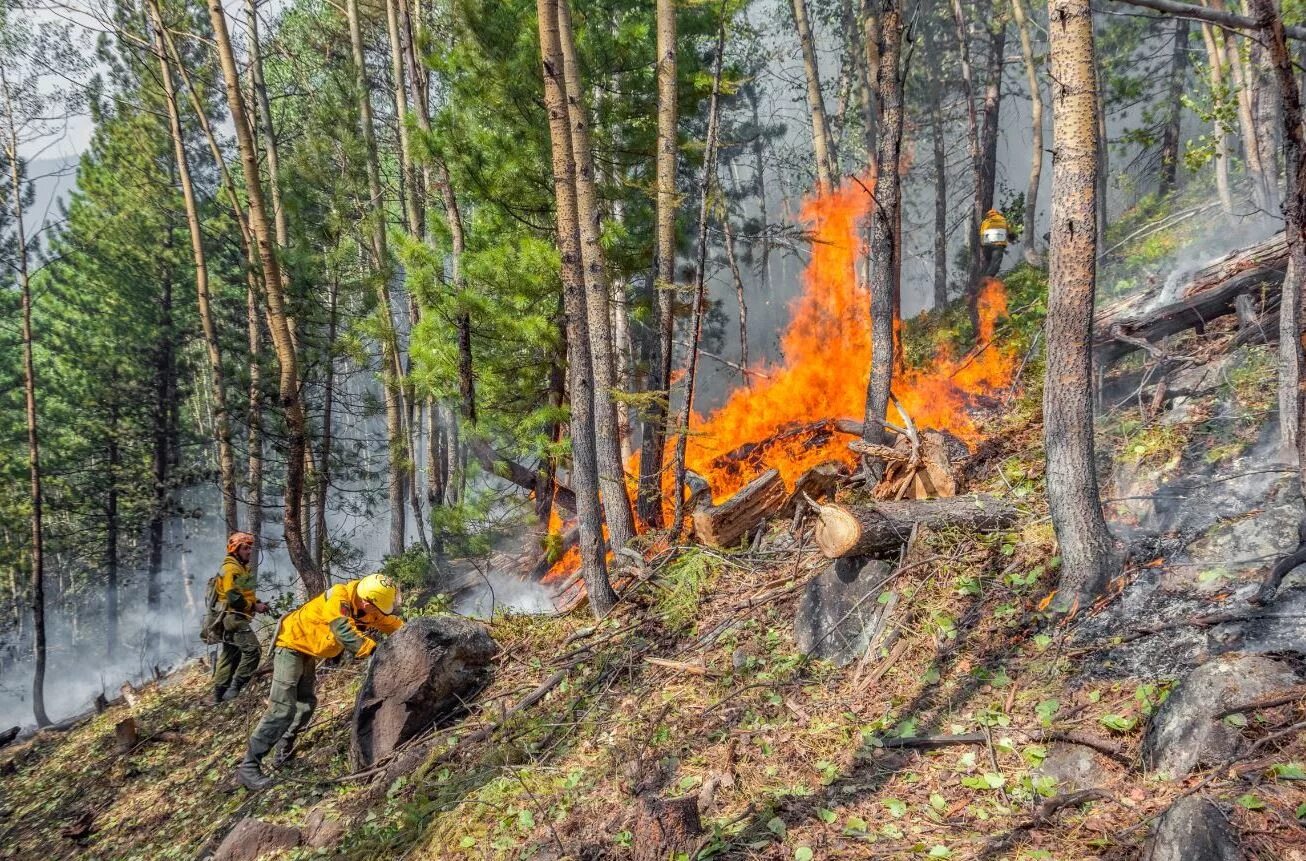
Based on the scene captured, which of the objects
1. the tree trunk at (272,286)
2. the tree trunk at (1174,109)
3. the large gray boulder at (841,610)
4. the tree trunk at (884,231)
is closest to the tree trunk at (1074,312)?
the large gray boulder at (841,610)

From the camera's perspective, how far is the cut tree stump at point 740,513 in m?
7.10

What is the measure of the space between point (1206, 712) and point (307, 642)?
6723 mm

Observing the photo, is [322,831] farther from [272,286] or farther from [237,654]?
[272,286]

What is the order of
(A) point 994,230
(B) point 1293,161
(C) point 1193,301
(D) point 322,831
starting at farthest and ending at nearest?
(A) point 994,230
(C) point 1193,301
(D) point 322,831
(B) point 1293,161

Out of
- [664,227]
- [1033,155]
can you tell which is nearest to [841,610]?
[664,227]

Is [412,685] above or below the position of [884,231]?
below

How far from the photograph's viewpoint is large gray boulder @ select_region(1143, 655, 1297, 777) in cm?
316

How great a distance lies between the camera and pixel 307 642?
260 inches

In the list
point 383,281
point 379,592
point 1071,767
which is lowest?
point 1071,767

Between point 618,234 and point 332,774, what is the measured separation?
6492mm

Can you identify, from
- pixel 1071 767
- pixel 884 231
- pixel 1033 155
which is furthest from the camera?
pixel 1033 155

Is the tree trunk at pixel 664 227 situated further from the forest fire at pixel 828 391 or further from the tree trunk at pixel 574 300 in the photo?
the tree trunk at pixel 574 300

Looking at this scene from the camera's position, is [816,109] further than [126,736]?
Yes

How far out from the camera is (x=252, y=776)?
662 cm
